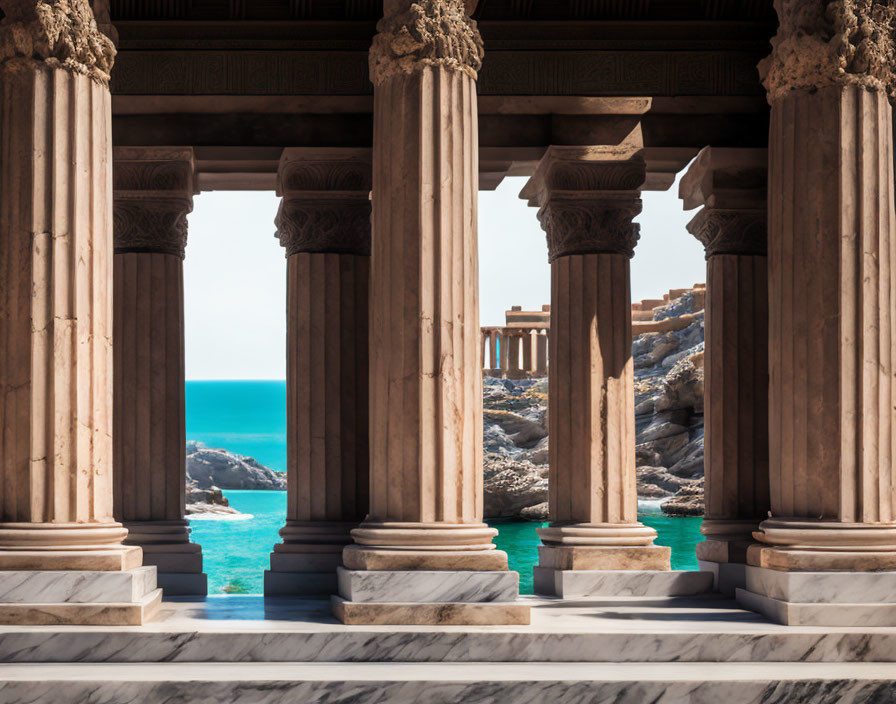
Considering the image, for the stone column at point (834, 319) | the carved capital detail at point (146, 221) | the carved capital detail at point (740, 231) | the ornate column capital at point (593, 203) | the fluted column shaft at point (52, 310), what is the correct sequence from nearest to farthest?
the fluted column shaft at point (52, 310) < the stone column at point (834, 319) < the ornate column capital at point (593, 203) < the carved capital detail at point (146, 221) < the carved capital detail at point (740, 231)

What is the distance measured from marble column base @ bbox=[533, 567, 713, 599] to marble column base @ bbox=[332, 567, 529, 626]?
10135 mm

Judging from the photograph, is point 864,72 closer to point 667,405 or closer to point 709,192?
point 709,192

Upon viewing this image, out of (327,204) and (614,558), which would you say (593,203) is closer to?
(327,204)

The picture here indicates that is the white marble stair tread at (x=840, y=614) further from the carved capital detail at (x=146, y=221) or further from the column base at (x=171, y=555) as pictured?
the carved capital detail at (x=146, y=221)

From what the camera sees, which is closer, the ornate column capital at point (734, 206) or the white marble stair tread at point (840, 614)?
the white marble stair tread at point (840, 614)

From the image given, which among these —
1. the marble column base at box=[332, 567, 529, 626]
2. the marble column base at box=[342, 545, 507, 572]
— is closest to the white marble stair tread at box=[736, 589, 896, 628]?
the marble column base at box=[332, 567, 529, 626]

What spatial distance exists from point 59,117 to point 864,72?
21.7m

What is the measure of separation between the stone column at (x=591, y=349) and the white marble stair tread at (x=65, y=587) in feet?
56.4

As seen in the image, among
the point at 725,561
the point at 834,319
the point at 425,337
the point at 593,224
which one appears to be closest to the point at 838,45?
the point at 834,319

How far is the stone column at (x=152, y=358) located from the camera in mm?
44688

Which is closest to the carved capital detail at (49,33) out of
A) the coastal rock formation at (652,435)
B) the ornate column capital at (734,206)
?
the ornate column capital at (734,206)

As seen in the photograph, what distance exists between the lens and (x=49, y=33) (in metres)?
32.1

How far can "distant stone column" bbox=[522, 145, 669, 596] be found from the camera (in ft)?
145

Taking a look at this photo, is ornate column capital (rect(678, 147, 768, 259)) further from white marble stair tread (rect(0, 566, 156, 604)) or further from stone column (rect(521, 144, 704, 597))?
white marble stair tread (rect(0, 566, 156, 604))
